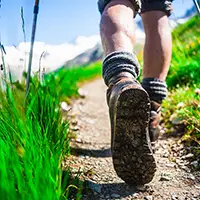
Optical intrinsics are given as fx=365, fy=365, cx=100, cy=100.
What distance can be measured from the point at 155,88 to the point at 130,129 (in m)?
0.70

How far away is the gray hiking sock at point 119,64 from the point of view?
5.11 ft

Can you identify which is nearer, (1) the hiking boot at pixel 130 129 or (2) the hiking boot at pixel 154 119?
(1) the hiking boot at pixel 130 129

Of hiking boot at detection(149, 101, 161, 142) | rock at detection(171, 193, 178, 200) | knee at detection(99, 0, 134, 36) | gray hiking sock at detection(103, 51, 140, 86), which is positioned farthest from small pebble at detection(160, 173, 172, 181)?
knee at detection(99, 0, 134, 36)

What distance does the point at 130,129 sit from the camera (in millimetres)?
1429

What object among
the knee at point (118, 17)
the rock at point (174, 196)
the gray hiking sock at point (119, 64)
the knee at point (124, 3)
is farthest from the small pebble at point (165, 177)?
the knee at point (124, 3)

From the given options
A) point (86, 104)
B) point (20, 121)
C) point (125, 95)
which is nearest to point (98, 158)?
point (125, 95)

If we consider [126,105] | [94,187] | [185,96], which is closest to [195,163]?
[94,187]

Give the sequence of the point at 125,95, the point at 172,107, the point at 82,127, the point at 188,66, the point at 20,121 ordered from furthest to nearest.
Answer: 1. the point at 188,66
2. the point at 82,127
3. the point at 172,107
4. the point at 125,95
5. the point at 20,121

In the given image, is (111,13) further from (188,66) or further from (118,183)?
(188,66)

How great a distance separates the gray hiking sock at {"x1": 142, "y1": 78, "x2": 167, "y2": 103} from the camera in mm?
2072

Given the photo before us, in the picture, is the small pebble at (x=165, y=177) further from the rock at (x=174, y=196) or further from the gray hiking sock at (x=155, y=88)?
the gray hiking sock at (x=155, y=88)

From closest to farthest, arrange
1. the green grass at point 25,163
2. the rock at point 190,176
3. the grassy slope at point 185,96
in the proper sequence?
the green grass at point 25,163
the rock at point 190,176
the grassy slope at point 185,96

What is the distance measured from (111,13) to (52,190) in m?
0.95

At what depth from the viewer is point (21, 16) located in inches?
57.5
